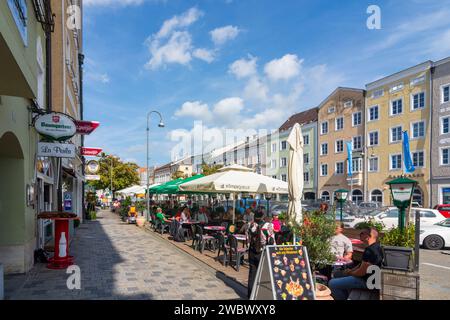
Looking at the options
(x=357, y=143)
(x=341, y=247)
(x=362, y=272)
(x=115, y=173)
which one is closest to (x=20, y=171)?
(x=341, y=247)

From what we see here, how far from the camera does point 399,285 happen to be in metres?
4.84

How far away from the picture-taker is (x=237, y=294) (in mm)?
6359

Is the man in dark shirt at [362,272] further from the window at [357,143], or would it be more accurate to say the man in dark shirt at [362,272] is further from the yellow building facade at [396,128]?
the window at [357,143]

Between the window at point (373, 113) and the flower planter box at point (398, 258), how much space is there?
32768mm

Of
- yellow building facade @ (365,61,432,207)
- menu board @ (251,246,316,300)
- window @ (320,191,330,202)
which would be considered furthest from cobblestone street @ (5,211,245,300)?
window @ (320,191,330,202)

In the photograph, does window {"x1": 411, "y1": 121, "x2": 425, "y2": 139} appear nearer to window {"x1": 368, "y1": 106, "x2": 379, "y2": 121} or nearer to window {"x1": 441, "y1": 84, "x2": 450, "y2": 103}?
window {"x1": 441, "y1": 84, "x2": 450, "y2": 103}

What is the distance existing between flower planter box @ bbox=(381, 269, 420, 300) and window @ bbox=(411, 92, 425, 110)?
98.1 ft

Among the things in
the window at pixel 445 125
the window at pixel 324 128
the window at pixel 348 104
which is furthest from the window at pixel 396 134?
the window at pixel 324 128

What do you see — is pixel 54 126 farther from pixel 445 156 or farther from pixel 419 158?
pixel 419 158

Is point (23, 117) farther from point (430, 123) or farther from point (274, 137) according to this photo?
point (274, 137)

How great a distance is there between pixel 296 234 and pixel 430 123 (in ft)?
94.2

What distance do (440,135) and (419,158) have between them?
2705 millimetres

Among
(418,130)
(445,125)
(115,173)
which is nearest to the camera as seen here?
(445,125)
